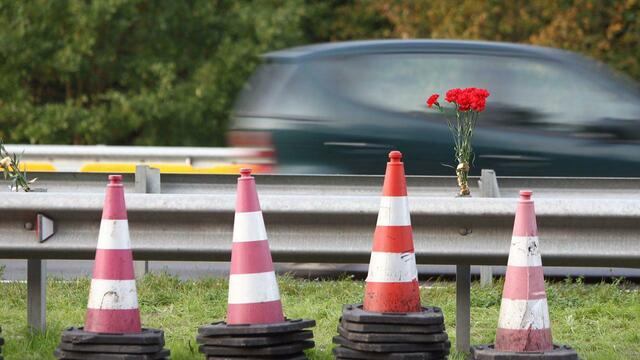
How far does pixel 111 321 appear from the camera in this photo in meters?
5.88

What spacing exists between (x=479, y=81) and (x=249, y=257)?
5956 mm

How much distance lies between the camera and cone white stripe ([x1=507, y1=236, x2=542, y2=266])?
228 inches

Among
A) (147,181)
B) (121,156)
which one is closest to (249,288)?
(147,181)

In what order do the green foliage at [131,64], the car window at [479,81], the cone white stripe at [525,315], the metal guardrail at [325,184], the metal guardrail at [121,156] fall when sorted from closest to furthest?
the cone white stripe at [525,315] → the metal guardrail at [325,184] → the car window at [479,81] → the metal guardrail at [121,156] → the green foliage at [131,64]

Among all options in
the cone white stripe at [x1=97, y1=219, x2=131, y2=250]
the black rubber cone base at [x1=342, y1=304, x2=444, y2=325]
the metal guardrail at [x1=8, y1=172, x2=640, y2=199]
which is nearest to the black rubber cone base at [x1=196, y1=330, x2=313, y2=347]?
the black rubber cone base at [x1=342, y1=304, x2=444, y2=325]

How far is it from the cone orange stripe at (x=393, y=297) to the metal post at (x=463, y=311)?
597mm

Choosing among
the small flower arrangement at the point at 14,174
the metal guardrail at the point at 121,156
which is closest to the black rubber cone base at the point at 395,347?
the small flower arrangement at the point at 14,174

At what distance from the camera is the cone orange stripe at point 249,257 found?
588cm

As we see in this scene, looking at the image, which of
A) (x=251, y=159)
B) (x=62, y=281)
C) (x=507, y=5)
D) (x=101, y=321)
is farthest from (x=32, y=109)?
(x=101, y=321)

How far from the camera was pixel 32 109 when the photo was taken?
25047 millimetres

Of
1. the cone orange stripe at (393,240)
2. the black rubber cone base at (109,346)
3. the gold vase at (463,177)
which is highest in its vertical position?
the gold vase at (463,177)

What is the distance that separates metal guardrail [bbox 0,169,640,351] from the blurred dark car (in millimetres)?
4572

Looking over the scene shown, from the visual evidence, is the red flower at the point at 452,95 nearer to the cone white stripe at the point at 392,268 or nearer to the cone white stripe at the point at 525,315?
the cone white stripe at the point at 392,268

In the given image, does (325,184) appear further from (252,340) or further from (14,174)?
(252,340)
